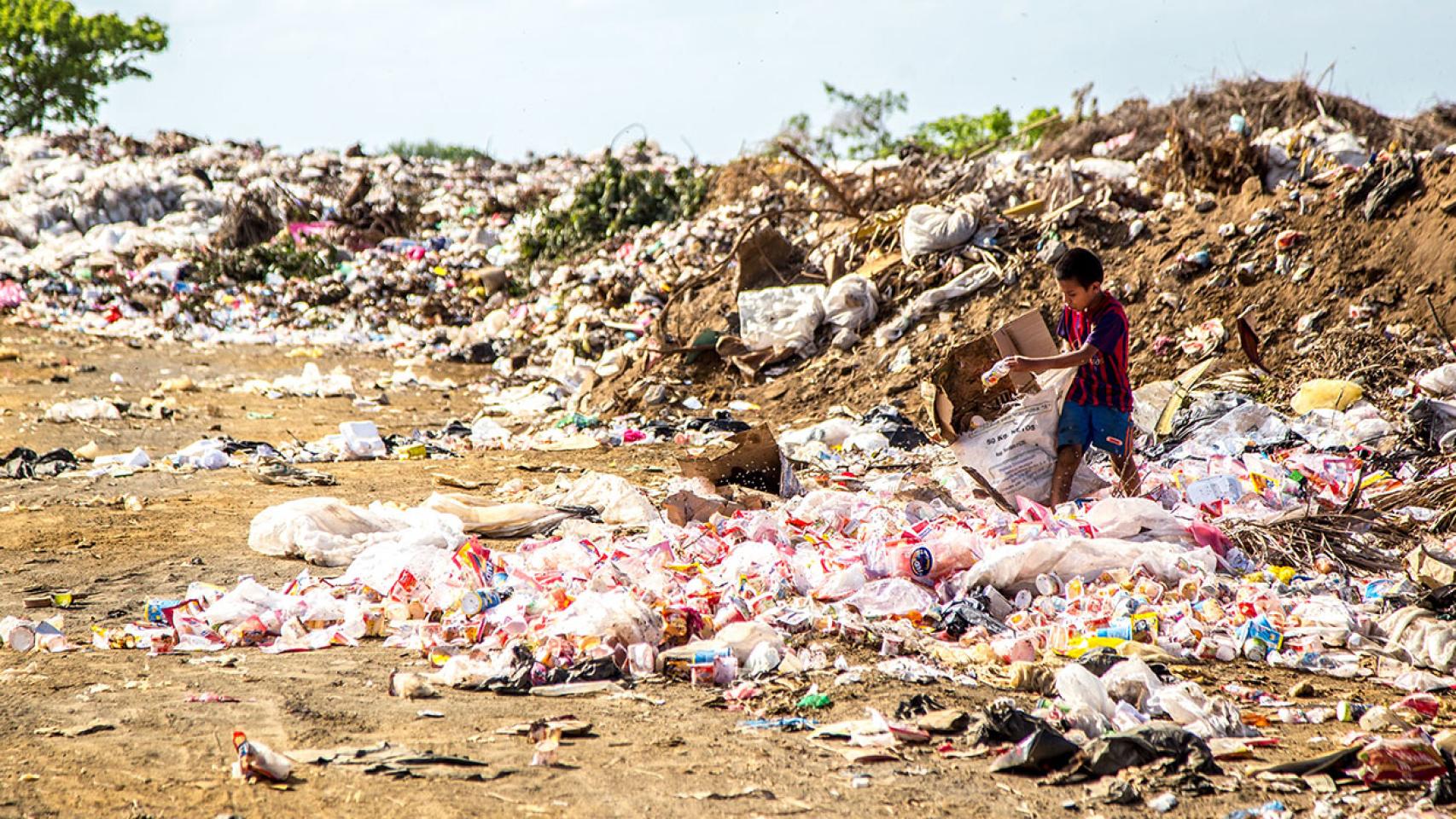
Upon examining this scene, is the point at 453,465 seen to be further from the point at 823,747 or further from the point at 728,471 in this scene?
the point at 823,747

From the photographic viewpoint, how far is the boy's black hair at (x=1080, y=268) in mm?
4094

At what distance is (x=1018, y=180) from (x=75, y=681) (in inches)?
300

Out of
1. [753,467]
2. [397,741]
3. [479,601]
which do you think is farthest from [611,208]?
[397,741]

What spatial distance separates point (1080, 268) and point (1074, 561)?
43.4 inches

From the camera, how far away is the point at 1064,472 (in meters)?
4.34

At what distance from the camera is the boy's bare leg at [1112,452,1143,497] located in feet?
14.4

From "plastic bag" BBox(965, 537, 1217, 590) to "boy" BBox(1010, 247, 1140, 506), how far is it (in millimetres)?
665

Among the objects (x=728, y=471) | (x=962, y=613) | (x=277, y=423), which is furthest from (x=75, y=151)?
(x=962, y=613)

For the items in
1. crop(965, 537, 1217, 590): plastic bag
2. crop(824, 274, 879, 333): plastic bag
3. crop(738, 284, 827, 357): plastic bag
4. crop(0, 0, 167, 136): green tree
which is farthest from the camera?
crop(0, 0, 167, 136): green tree

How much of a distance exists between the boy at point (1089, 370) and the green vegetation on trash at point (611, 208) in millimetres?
8438

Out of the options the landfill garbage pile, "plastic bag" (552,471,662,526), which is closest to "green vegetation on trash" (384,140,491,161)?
the landfill garbage pile

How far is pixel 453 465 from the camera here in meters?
6.41

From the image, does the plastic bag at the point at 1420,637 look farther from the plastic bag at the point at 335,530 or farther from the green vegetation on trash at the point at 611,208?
the green vegetation on trash at the point at 611,208

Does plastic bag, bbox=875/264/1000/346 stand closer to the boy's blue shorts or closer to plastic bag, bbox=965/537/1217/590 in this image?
the boy's blue shorts
